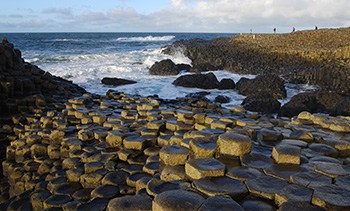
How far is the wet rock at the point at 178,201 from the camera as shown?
2.09 metres

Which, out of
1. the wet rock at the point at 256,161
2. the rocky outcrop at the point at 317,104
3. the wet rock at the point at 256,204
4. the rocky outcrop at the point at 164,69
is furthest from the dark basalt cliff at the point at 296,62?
the wet rock at the point at 256,204

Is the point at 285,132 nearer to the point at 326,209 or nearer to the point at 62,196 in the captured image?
the point at 326,209

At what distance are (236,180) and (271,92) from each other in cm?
905

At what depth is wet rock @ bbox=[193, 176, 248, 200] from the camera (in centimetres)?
231

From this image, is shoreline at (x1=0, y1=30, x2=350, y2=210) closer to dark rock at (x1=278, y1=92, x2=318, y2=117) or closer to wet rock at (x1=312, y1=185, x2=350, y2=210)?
wet rock at (x1=312, y1=185, x2=350, y2=210)

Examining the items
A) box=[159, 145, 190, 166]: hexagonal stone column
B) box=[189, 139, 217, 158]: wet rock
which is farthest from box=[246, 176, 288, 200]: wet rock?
box=[159, 145, 190, 166]: hexagonal stone column

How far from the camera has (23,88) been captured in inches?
305

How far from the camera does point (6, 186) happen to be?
15.4ft

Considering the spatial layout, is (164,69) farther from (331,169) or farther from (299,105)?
(331,169)

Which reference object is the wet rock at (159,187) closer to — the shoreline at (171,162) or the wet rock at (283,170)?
the shoreline at (171,162)

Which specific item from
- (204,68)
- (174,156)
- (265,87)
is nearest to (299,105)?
(265,87)

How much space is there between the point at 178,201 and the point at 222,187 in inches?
17.7

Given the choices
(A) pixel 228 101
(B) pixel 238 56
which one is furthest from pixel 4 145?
(B) pixel 238 56

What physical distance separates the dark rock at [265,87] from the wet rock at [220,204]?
9.42 meters
